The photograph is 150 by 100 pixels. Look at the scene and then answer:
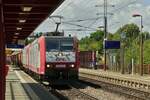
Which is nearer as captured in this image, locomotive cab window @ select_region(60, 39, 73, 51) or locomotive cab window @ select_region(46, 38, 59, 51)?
locomotive cab window @ select_region(46, 38, 59, 51)

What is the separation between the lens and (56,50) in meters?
28.8

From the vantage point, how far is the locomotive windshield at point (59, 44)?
2872 cm

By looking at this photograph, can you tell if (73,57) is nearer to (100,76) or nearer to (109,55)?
(100,76)

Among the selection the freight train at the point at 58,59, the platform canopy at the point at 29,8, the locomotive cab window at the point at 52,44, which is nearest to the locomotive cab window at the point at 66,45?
the freight train at the point at 58,59

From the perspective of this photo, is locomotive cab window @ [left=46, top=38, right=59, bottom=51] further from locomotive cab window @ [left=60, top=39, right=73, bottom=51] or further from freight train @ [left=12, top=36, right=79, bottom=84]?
locomotive cab window @ [left=60, top=39, right=73, bottom=51]

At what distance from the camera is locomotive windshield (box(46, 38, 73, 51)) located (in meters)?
28.7

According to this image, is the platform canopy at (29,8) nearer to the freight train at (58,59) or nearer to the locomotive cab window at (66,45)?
the freight train at (58,59)

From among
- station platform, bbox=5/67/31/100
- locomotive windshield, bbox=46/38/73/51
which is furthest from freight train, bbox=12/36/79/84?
station platform, bbox=5/67/31/100

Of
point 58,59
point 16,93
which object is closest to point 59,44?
point 58,59

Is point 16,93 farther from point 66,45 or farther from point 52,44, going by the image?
point 66,45

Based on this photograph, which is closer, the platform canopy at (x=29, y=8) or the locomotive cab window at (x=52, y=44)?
the platform canopy at (x=29, y=8)

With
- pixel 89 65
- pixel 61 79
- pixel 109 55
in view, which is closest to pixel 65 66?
pixel 61 79

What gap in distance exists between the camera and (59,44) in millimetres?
28781

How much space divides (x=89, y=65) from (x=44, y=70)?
51281 millimetres
